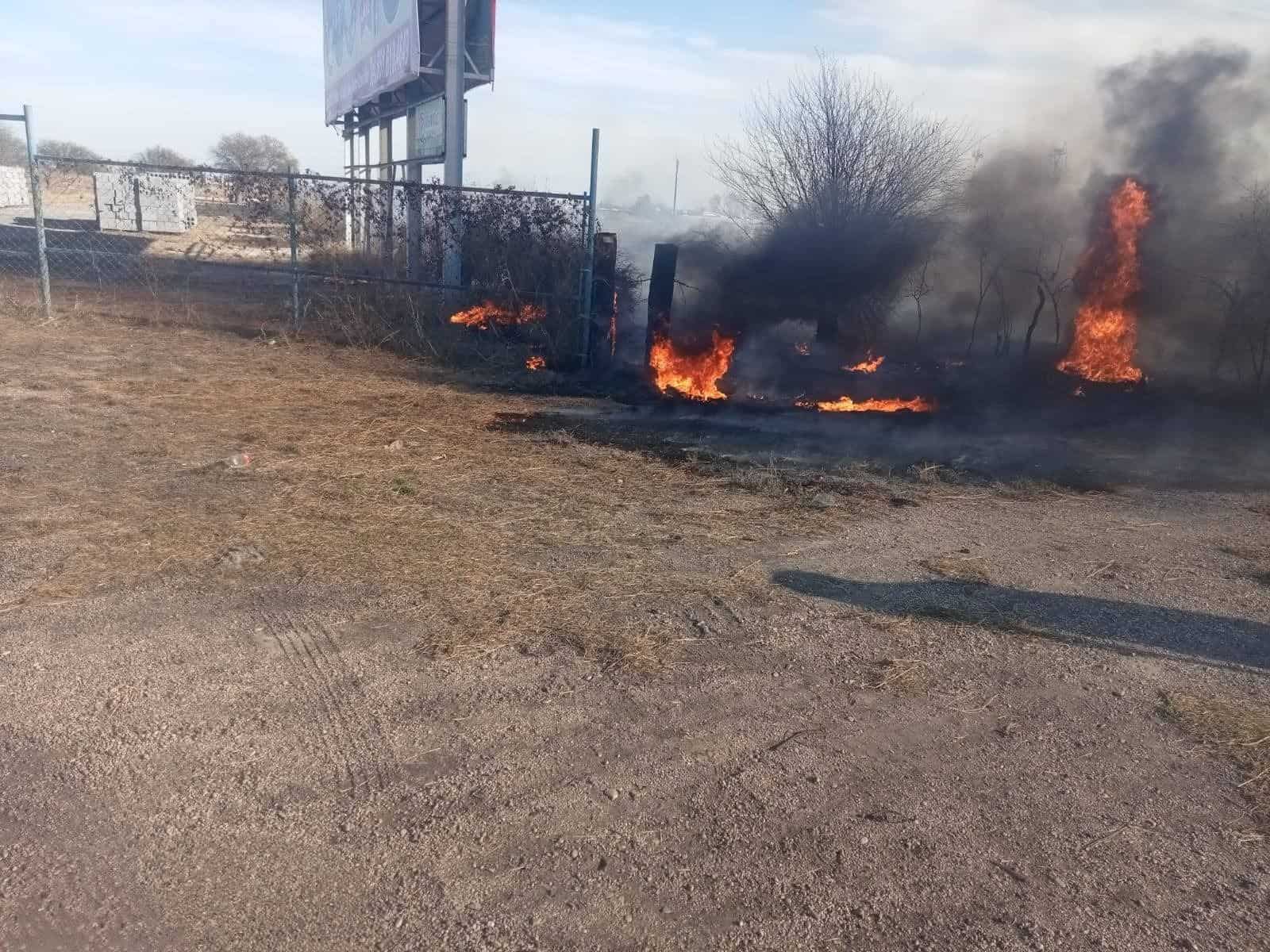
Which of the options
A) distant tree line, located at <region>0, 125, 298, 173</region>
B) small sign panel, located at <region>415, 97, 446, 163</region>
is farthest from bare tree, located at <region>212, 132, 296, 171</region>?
small sign panel, located at <region>415, 97, 446, 163</region>

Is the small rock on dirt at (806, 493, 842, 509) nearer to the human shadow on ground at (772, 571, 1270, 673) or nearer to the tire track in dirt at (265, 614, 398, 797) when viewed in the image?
the human shadow on ground at (772, 571, 1270, 673)

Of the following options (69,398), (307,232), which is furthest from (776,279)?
(69,398)

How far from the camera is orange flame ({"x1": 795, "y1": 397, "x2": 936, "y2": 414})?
37.3 ft

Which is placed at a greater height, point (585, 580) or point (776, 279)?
point (776, 279)

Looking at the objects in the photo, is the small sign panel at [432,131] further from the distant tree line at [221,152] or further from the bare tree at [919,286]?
the distant tree line at [221,152]

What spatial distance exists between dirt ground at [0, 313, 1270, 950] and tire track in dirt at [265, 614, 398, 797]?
0.8 inches

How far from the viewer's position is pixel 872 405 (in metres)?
11.6

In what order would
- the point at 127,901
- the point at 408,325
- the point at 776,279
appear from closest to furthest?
1. the point at 127,901
2. the point at 408,325
3. the point at 776,279

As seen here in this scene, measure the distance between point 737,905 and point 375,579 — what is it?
3001mm

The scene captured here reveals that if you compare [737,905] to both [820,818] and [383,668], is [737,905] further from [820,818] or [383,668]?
[383,668]

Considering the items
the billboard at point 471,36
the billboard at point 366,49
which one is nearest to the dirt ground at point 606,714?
the billboard at point 471,36

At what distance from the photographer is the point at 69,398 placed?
8.86 meters

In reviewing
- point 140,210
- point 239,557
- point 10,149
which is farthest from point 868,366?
point 10,149

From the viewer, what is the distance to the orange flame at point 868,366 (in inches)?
500
